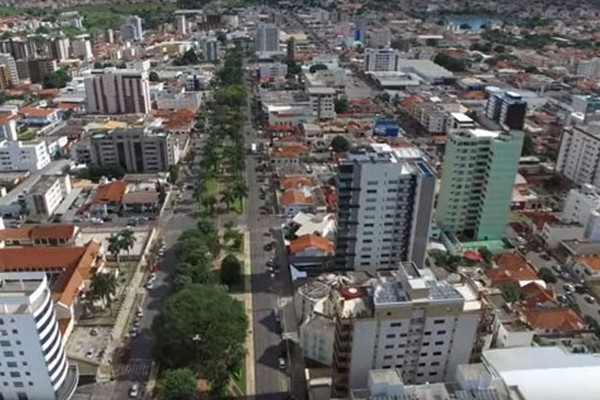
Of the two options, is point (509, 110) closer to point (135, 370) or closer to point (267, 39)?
point (135, 370)

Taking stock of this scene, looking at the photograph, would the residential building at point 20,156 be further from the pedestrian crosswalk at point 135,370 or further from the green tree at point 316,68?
the green tree at point 316,68

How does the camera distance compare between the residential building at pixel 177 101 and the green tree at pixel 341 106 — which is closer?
the green tree at pixel 341 106

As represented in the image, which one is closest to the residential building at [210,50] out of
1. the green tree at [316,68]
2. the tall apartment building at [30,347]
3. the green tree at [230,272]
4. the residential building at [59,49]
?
the green tree at [316,68]

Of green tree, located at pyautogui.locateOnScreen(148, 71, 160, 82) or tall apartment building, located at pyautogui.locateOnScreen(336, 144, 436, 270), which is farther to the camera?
green tree, located at pyautogui.locateOnScreen(148, 71, 160, 82)

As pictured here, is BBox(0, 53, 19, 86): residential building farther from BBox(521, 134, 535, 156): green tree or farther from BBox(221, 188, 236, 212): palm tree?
BBox(521, 134, 535, 156): green tree

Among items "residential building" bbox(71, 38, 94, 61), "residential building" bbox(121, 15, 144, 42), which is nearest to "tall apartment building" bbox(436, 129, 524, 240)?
"residential building" bbox(71, 38, 94, 61)
